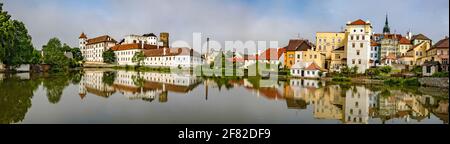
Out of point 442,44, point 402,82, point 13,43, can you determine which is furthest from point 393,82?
point 13,43

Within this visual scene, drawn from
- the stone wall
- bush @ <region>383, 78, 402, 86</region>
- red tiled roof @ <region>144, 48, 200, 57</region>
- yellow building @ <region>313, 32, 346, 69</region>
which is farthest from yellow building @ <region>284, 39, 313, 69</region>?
red tiled roof @ <region>144, 48, 200, 57</region>

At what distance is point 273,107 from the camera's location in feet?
13.3

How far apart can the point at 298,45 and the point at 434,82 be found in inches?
226

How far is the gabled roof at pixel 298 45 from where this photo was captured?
12.6m

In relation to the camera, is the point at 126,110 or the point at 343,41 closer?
the point at 126,110

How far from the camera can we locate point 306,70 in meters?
10.6

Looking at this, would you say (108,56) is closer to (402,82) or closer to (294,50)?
(294,50)

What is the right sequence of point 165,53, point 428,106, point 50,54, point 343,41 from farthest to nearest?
1. point 165,53
2. point 50,54
3. point 343,41
4. point 428,106

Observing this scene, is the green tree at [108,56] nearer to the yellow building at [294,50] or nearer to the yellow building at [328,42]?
the yellow building at [294,50]

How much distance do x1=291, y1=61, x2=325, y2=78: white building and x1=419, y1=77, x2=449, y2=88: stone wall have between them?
2.96 metres

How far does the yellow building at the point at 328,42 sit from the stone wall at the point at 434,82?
4444 millimetres
